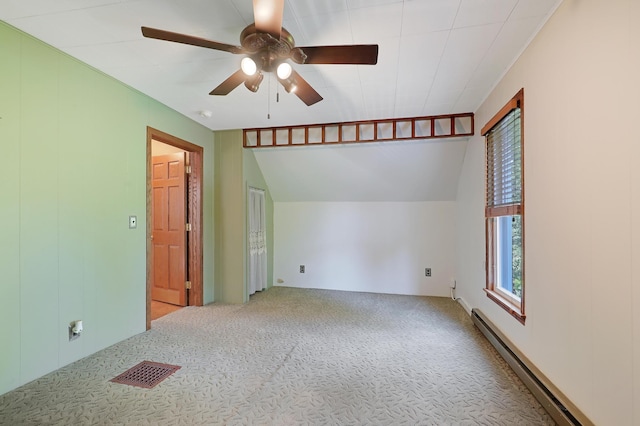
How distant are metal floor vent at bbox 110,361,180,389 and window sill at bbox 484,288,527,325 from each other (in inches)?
105

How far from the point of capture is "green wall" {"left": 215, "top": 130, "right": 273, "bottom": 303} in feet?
13.3

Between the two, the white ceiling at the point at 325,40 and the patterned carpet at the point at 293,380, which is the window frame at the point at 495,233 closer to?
the white ceiling at the point at 325,40

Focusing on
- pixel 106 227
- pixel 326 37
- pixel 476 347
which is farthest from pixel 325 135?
pixel 476 347

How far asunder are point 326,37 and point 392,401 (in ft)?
8.05

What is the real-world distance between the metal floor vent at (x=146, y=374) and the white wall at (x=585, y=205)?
2628 millimetres

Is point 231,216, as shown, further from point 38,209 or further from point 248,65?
point 248,65

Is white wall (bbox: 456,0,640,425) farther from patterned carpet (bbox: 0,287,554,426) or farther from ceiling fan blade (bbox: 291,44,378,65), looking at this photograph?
ceiling fan blade (bbox: 291,44,378,65)

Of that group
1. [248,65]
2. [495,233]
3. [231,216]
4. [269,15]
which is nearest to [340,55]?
[269,15]

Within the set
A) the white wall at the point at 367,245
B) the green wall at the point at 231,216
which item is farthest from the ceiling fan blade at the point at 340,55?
the white wall at the point at 367,245

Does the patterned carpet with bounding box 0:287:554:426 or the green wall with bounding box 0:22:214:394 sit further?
the green wall with bounding box 0:22:214:394

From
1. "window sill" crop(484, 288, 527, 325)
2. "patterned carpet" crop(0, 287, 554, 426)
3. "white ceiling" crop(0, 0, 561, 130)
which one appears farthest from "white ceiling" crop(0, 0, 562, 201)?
"patterned carpet" crop(0, 287, 554, 426)

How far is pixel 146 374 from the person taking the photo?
7.27 feet

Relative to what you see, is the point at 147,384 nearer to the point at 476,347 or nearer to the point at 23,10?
the point at 23,10

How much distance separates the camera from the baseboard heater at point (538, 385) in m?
1.54
